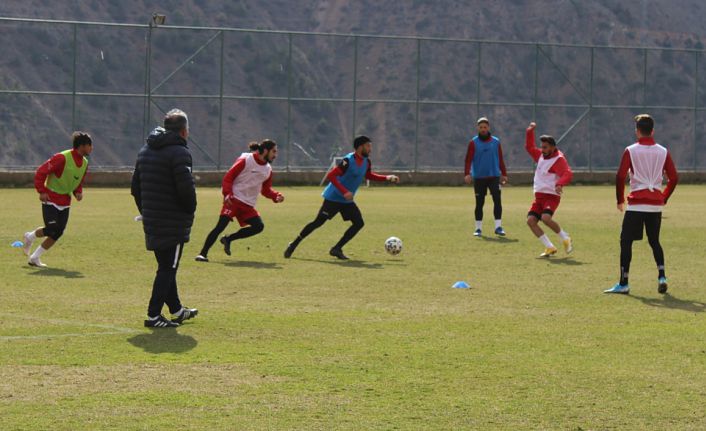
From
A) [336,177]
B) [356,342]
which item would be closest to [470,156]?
[336,177]

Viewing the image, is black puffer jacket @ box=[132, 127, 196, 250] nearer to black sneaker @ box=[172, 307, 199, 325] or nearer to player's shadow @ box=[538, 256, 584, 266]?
black sneaker @ box=[172, 307, 199, 325]

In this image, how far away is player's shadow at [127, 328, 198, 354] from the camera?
9.55 meters

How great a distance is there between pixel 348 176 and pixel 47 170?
419cm

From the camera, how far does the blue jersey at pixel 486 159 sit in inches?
856

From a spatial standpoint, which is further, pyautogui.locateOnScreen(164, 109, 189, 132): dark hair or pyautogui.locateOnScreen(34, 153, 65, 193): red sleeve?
pyautogui.locateOnScreen(34, 153, 65, 193): red sleeve

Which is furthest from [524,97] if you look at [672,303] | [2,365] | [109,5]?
[2,365]

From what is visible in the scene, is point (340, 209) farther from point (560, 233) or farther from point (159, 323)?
point (159, 323)

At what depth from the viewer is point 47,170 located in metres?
15.2

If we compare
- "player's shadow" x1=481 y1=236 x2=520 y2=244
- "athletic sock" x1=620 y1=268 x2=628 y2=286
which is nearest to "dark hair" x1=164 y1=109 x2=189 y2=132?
"athletic sock" x1=620 y1=268 x2=628 y2=286

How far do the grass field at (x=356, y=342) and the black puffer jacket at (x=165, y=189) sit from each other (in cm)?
79

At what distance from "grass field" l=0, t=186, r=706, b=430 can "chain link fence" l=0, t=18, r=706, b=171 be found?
2337 cm

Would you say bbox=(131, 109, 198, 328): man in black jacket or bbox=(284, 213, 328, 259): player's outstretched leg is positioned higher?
bbox=(131, 109, 198, 328): man in black jacket

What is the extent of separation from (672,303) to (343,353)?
450 centimetres

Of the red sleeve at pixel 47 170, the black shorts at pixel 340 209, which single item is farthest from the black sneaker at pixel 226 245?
the red sleeve at pixel 47 170
